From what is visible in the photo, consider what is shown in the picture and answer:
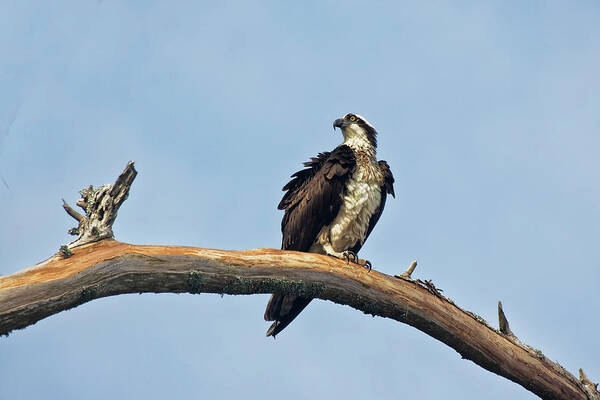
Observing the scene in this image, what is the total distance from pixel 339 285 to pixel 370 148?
2605mm

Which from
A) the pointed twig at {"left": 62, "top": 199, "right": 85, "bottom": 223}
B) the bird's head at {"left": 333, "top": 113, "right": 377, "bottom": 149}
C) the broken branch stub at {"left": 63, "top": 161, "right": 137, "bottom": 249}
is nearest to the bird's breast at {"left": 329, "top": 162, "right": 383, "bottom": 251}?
the bird's head at {"left": 333, "top": 113, "right": 377, "bottom": 149}

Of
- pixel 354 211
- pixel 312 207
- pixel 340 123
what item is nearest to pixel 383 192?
pixel 354 211

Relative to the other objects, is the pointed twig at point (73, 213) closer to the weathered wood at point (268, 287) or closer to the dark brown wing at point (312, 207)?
the weathered wood at point (268, 287)

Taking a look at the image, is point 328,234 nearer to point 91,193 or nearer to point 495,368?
point 495,368

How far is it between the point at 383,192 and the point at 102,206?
3.65m

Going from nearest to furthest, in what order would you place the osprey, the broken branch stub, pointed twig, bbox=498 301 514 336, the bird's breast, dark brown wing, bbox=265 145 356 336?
the broken branch stub < pointed twig, bbox=498 301 514 336 < dark brown wing, bbox=265 145 356 336 < the osprey < the bird's breast

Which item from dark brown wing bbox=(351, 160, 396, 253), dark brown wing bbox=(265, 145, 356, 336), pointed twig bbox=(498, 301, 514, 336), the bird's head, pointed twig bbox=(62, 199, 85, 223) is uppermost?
the bird's head

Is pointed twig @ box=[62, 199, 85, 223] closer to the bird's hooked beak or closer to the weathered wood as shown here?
the weathered wood

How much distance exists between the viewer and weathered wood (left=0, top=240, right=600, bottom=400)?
5.12 meters

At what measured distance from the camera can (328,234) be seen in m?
7.77

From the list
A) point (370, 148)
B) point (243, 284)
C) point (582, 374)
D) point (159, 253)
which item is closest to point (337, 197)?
point (370, 148)

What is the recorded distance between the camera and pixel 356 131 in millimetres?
8750

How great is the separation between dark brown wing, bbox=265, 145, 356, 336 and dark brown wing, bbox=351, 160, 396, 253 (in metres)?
0.53

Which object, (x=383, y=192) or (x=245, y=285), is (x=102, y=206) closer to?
(x=245, y=285)
